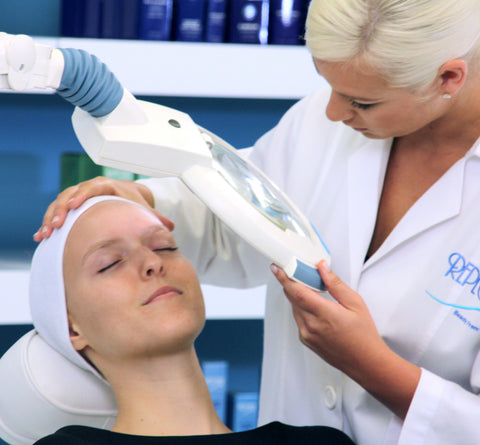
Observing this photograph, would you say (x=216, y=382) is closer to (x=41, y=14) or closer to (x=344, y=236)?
(x=344, y=236)

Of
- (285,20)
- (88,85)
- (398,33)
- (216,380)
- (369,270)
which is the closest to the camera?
(88,85)

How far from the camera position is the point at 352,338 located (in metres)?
1.19

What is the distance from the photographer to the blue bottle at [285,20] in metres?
1.95

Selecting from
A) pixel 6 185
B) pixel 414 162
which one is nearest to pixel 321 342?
pixel 414 162

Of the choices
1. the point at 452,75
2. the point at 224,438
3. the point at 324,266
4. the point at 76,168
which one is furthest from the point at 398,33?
the point at 76,168

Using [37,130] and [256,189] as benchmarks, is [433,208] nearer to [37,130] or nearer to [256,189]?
[256,189]

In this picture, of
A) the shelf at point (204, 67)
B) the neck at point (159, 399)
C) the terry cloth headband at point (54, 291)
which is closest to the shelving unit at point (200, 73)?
the shelf at point (204, 67)

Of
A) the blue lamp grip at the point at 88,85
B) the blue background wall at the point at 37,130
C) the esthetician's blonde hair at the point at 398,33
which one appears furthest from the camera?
the blue background wall at the point at 37,130

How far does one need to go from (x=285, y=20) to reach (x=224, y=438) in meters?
1.12

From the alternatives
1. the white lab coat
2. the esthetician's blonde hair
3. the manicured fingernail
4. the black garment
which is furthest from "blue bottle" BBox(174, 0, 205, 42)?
the black garment

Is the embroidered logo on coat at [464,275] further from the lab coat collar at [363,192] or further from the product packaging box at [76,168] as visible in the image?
the product packaging box at [76,168]

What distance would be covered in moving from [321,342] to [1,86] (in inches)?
25.3

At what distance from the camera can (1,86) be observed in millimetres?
913

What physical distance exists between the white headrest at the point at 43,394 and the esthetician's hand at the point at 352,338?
452mm
